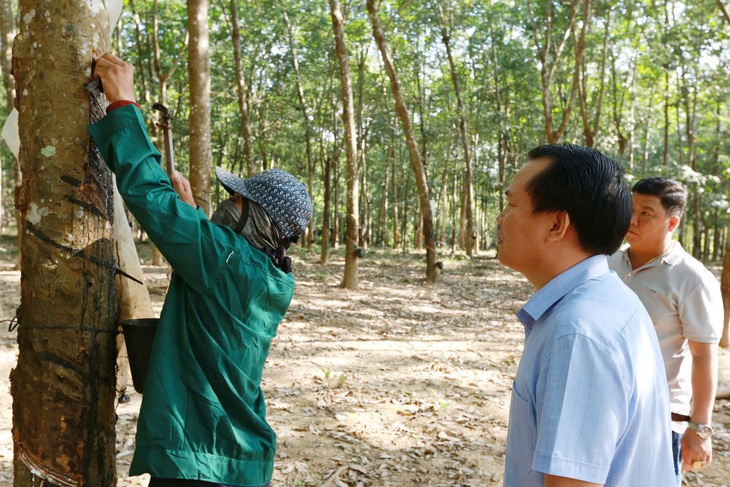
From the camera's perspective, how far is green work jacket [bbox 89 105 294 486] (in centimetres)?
195

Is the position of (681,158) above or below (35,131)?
above

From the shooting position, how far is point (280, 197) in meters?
2.27

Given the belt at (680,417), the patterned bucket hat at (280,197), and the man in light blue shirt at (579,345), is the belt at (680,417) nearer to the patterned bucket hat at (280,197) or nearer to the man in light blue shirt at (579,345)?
the man in light blue shirt at (579,345)

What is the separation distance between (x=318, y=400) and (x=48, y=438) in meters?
A: 3.77

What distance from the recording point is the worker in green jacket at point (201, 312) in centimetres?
196

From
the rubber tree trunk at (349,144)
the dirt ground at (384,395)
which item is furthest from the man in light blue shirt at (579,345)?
the rubber tree trunk at (349,144)

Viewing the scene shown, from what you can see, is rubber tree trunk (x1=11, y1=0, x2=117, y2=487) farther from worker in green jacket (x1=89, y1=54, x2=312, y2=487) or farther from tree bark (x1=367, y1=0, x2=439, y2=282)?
tree bark (x1=367, y1=0, x2=439, y2=282)

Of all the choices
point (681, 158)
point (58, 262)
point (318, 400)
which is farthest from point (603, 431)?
point (681, 158)

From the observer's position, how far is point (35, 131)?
209 cm

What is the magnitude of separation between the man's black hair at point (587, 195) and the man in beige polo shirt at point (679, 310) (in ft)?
5.62

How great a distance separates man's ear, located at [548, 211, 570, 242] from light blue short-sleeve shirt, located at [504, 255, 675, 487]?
0.29 ft

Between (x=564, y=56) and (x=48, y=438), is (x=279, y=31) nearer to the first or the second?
(x=564, y=56)

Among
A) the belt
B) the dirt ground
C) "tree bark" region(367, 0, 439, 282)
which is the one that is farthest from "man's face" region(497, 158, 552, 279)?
"tree bark" region(367, 0, 439, 282)

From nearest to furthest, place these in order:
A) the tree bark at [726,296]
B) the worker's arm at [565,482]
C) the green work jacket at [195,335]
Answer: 1. the worker's arm at [565,482]
2. the green work jacket at [195,335]
3. the tree bark at [726,296]
